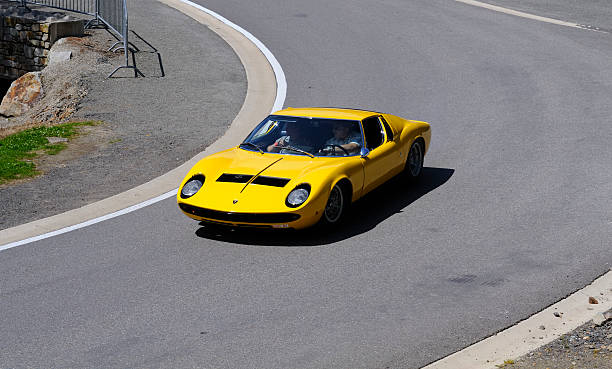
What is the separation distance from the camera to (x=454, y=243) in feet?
31.9

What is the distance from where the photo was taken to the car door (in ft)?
35.4

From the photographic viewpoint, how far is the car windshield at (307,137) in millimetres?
10750

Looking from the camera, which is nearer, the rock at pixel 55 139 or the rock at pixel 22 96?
the rock at pixel 55 139

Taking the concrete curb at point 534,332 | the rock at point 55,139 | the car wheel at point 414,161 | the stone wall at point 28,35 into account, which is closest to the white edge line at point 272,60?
the rock at point 55,139

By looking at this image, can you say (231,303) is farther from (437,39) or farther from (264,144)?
(437,39)

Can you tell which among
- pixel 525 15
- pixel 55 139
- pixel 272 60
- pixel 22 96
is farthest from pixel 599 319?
pixel 525 15

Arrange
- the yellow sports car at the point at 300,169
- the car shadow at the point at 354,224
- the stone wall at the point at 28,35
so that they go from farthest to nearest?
the stone wall at the point at 28,35 → the car shadow at the point at 354,224 → the yellow sports car at the point at 300,169

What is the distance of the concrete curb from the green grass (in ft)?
25.6

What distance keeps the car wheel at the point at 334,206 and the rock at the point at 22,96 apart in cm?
1006

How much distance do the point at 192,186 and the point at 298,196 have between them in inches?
54.7

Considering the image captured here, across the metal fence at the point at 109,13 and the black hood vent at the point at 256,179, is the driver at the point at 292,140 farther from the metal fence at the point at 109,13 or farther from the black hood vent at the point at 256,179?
the metal fence at the point at 109,13

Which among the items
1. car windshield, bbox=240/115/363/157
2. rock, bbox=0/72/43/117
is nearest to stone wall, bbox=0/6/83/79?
rock, bbox=0/72/43/117

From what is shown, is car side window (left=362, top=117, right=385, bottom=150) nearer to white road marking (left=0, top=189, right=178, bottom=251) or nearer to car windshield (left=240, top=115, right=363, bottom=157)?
car windshield (left=240, top=115, right=363, bottom=157)

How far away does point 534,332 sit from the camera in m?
7.45
